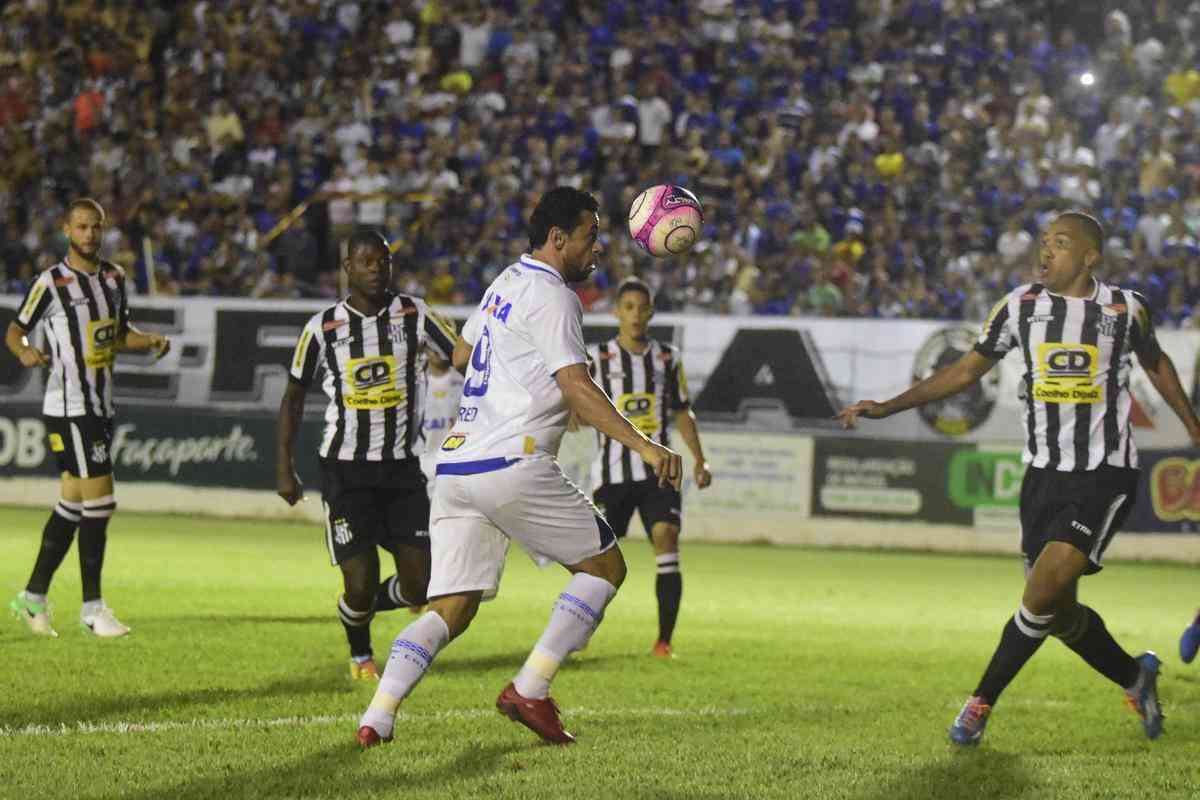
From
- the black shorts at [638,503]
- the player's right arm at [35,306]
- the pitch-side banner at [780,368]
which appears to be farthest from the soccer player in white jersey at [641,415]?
the pitch-side banner at [780,368]

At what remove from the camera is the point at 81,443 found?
10.3m

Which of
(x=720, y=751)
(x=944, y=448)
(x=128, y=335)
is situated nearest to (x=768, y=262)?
(x=944, y=448)

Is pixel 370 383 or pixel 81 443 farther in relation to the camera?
pixel 81 443

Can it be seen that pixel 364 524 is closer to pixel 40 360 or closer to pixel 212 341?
pixel 40 360

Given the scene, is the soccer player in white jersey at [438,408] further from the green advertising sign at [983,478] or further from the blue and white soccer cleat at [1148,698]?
the blue and white soccer cleat at [1148,698]

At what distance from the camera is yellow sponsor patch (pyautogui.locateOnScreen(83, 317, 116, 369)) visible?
10.2m

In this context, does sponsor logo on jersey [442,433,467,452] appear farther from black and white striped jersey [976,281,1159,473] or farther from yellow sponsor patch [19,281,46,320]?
yellow sponsor patch [19,281,46,320]

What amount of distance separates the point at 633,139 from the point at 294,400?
49.7ft

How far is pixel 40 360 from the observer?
983 centimetres

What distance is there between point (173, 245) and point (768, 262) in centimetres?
824

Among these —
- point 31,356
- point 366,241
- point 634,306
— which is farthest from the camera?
point 634,306

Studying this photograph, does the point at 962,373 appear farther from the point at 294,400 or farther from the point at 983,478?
the point at 983,478

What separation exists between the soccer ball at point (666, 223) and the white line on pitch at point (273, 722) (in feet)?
7.10

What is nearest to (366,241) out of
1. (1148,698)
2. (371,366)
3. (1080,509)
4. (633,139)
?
(371,366)
